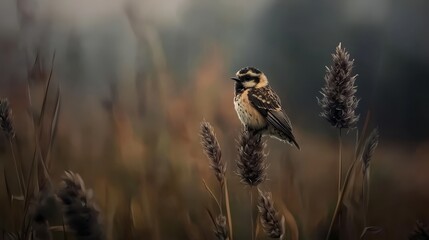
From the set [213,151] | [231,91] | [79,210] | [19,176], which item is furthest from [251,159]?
[19,176]

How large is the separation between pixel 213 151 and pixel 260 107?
20 cm

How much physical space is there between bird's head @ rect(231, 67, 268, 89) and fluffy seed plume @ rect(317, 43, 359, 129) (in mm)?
186

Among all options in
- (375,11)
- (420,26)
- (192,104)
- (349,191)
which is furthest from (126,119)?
(420,26)

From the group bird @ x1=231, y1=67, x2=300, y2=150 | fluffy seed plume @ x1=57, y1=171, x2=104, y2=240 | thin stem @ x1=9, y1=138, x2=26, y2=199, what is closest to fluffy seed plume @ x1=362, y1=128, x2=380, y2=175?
bird @ x1=231, y1=67, x2=300, y2=150

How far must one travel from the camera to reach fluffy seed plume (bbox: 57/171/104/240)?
4.83 feet

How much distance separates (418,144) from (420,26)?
367 mm

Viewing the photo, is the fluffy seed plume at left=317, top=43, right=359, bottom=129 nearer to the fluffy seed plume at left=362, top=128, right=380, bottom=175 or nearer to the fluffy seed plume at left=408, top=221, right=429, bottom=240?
the fluffy seed plume at left=362, top=128, right=380, bottom=175

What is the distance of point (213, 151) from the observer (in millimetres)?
1508

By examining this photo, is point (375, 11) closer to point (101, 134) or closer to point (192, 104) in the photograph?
point (192, 104)

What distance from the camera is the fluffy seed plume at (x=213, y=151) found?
1.51m

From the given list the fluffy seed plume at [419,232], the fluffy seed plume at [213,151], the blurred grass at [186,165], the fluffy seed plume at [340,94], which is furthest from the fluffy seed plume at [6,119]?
the fluffy seed plume at [419,232]

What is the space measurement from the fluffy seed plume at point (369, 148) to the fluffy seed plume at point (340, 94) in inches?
2.7

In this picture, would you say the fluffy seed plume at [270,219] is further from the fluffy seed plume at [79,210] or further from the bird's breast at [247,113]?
the fluffy seed plume at [79,210]

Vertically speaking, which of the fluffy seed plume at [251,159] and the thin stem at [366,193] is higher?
the fluffy seed plume at [251,159]
